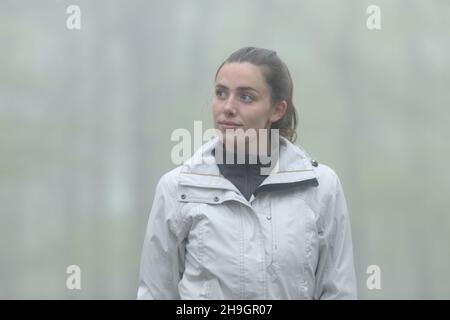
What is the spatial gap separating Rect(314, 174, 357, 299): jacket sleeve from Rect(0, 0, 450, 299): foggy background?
28.9 inches

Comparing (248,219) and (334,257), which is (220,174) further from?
(334,257)

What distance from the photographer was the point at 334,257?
3.68 feet

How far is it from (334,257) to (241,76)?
361mm

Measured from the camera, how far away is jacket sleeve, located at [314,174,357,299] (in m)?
1.11

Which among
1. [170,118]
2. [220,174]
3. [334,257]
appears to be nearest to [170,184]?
[220,174]

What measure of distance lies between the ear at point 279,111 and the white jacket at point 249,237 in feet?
0.21

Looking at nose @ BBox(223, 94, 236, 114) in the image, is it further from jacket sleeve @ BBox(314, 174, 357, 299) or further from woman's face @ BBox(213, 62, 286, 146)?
jacket sleeve @ BBox(314, 174, 357, 299)

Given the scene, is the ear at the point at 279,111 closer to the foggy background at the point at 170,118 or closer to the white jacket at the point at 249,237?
the white jacket at the point at 249,237

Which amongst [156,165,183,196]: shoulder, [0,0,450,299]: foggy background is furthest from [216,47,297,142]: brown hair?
[0,0,450,299]: foggy background

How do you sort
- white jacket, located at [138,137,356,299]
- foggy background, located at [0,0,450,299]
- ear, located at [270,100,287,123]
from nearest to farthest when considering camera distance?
1. white jacket, located at [138,137,356,299]
2. ear, located at [270,100,287,123]
3. foggy background, located at [0,0,450,299]

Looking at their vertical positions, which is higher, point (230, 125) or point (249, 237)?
point (230, 125)

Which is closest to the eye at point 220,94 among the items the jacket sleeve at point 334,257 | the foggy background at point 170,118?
the jacket sleeve at point 334,257

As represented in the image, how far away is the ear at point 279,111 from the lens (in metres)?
1.17
